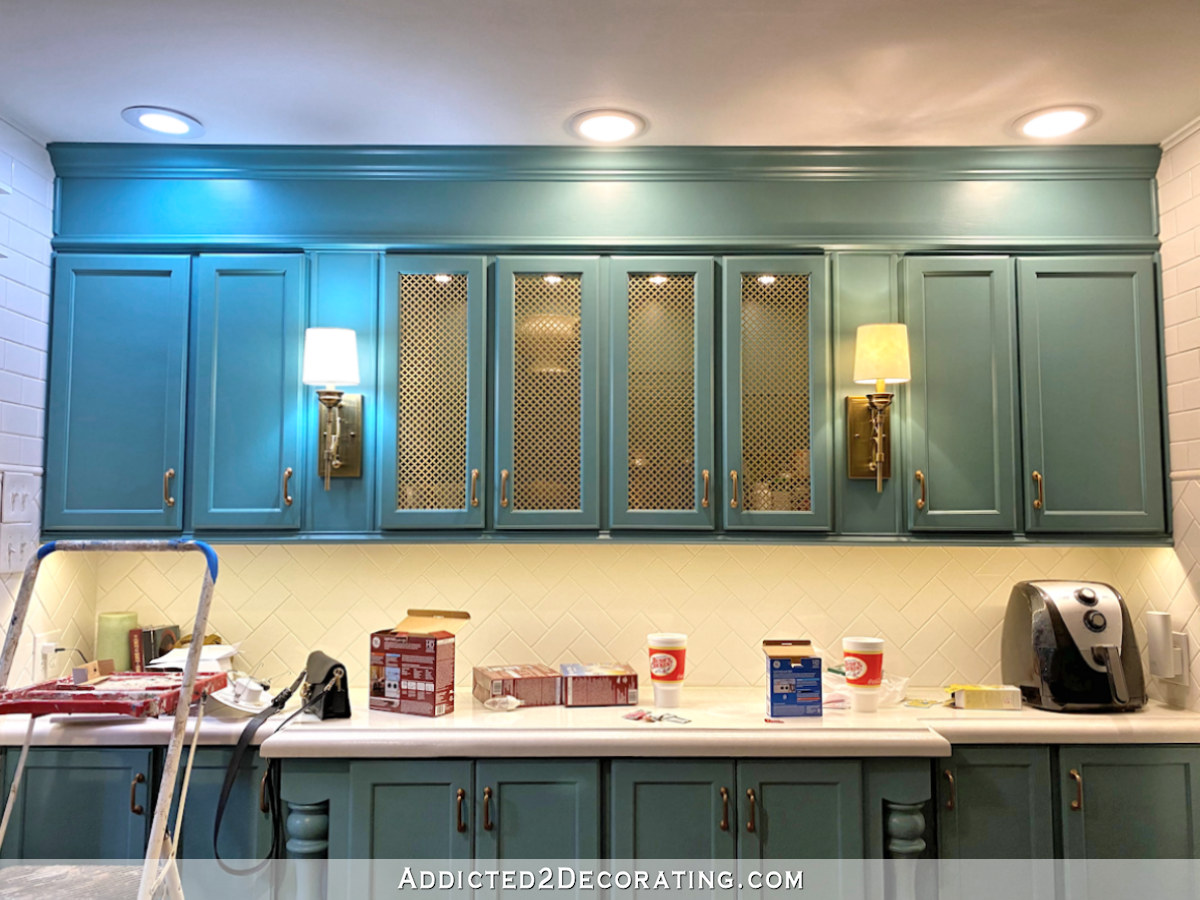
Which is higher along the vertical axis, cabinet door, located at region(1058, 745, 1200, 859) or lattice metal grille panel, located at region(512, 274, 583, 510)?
lattice metal grille panel, located at region(512, 274, 583, 510)

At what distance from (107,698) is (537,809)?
115 cm

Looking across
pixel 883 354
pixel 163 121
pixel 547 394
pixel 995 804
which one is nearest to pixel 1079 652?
pixel 995 804

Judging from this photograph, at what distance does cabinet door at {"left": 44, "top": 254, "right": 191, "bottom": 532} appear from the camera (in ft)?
8.92

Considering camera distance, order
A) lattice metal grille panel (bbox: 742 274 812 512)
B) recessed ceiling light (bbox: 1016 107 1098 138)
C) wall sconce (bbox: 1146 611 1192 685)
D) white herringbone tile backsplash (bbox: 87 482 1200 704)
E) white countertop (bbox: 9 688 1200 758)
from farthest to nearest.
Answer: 1. white herringbone tile backsplash (bbox: 87 482 1200 704)
2. lattice metal grille panel (bbox: 742 274 812 512)
3. wall sconce (bbox: 1146 611 1192 685)
4. recessed ceiling light (bbox: 1016 107 1098 138)
5. white countertop (bbox: 9 688 1200 758)

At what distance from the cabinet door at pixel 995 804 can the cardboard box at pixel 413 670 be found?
1445mm

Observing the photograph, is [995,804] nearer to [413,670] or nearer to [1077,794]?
[1077,794]

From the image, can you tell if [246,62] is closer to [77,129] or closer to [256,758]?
[77,129]

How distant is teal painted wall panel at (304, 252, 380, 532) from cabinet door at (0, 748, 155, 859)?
844 millimetres

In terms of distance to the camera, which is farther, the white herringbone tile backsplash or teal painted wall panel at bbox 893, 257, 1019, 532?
the white herringbone tile backsplash

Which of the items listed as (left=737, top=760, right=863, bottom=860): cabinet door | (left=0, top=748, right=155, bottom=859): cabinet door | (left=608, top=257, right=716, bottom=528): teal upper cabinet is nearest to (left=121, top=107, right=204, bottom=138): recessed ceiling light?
(left=608, top=257, right=716, bottom=528): teal upper cabinet

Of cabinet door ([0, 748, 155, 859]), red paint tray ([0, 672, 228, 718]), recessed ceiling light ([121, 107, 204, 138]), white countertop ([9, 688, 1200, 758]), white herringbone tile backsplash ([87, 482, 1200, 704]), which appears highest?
A: recessed ceiling light ([121, 107, 204, 138])

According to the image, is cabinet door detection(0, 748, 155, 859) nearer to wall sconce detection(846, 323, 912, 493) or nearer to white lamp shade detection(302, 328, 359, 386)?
white lamp shade detection(302, 328, 359, 386)

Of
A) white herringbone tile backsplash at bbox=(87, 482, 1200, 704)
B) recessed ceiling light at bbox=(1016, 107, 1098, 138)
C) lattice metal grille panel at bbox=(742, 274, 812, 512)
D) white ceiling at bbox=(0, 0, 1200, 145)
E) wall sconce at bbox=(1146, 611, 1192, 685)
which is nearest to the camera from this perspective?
white ceiling at bbox=(0, 0, 1200, 145)

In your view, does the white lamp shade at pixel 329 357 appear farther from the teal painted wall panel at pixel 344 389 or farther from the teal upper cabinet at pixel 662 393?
the teal upper cabinet at pixel 662 393
